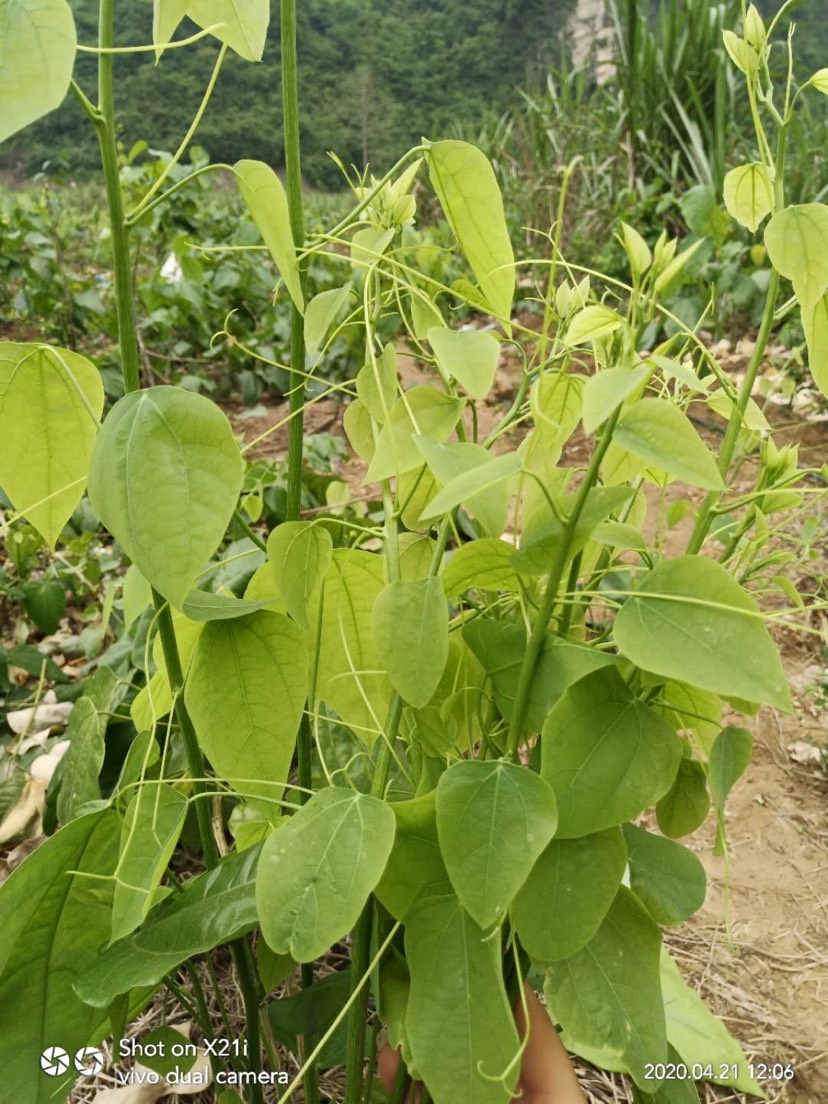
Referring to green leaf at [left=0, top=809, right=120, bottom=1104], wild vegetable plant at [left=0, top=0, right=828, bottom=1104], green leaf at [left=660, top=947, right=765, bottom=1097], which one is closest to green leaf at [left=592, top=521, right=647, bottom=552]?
wild vegetable plant at [left=0, top=0, right=828, bottom=1104]

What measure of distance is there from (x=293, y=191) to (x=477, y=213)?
11 cm

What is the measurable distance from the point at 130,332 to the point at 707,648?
307 millimetres

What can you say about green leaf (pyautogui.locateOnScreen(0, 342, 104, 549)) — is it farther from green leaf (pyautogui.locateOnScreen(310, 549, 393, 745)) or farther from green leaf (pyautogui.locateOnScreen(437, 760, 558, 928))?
green leaf (pyautogui.locateOnScreen(437, 760, 558, 928))

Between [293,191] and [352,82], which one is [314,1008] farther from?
[352,82]

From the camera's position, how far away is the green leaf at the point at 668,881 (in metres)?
0.45

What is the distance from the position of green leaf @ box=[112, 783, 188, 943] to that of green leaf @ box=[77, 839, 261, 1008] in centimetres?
3

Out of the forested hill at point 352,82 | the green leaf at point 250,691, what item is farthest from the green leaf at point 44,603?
the forested hill at point 352,82

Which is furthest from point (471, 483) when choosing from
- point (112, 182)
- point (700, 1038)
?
point (700, 1038)

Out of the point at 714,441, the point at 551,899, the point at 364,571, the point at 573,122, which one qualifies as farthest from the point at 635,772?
the point at 573,122

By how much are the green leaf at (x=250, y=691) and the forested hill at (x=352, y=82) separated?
14585 millimetres

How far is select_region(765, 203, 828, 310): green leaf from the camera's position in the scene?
37 cm

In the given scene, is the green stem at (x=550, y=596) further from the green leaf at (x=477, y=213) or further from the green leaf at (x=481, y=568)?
the green leaf at (x=477, y=213)

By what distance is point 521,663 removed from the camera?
41 cm

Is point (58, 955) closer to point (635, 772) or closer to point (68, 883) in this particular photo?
point (68, 883)
